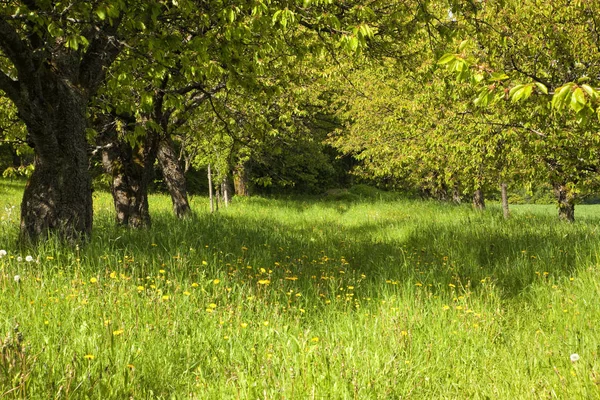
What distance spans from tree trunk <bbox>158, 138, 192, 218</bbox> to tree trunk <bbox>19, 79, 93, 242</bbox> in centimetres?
681

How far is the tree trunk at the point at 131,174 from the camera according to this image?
30.4 feet

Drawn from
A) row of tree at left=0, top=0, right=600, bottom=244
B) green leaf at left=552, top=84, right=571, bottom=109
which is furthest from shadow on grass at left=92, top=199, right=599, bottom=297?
green leaf at left=552, top=84, right=571, bottom=109


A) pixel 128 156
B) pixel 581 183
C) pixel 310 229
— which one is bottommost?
pixel 310 229

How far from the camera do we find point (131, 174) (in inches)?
369

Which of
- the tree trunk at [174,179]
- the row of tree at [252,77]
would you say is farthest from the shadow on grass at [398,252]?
the tree trunk at [174,179]

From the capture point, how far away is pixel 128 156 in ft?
30.5

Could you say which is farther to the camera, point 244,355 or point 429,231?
point 429,231

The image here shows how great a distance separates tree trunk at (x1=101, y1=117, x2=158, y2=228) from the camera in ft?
30.4

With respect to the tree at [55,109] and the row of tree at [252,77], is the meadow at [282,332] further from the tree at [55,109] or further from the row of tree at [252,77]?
the row of tree at [252,77]

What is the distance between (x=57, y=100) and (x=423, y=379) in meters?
5.87

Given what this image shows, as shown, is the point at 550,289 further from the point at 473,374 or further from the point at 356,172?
the point at 356,172

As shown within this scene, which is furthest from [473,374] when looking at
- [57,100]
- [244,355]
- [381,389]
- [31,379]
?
[57,100]

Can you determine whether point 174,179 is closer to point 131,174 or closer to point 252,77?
point 131,174

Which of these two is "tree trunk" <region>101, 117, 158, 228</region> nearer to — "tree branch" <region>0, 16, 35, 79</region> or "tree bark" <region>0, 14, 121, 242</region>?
"tree bark" <region>0, 14, 121, 242</region>
